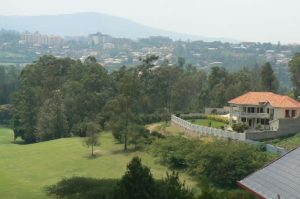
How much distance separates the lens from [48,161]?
58062 mm

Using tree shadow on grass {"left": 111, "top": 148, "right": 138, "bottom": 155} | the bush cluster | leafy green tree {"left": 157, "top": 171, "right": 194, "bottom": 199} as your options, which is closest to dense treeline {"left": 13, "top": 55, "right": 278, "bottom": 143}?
tree shadow on grass {"left": 111, "top": 148, "right": 138, "bottom": 155}

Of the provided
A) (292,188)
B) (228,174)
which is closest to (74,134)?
(228,174)

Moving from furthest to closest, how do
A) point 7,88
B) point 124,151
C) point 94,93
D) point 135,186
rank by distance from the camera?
point 7,88 → point 94,93 → point 124,151 → point 135,186

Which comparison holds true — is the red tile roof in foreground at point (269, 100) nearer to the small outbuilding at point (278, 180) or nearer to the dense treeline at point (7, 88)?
the small outbuilding at point (278, 180)

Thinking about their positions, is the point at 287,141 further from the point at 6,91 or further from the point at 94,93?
the point at 6,91

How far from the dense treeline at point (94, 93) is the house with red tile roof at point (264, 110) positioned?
11.6 metres

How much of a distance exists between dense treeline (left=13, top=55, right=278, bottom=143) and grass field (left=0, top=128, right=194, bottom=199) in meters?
6.19

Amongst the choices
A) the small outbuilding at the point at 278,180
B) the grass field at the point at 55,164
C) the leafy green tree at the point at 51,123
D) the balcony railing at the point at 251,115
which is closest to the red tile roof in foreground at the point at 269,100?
the balcony railing at the point at 251,115

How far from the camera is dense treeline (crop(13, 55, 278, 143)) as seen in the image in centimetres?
7719

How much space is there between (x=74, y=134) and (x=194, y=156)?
35.0 m

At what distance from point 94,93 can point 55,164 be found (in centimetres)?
2694

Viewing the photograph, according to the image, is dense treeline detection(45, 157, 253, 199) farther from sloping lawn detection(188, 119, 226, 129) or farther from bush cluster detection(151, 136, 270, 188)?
sloping lawn detection(188, 119, 226, 129)

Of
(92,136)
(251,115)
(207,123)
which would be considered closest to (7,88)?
(92,136)

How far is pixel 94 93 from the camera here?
8219 cm
